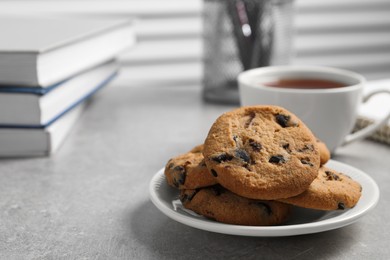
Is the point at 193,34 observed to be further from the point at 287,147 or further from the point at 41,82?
the point at 287,147

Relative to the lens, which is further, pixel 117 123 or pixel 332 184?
pixel 117 123

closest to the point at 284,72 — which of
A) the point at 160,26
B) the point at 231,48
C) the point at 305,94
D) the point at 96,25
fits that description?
the point at 305,94

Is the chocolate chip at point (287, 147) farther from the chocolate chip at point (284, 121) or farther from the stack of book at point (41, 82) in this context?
the stack of book at point (41, 82)

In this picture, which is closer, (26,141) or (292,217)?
(292,217)

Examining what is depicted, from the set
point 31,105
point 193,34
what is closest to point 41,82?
point 31,105

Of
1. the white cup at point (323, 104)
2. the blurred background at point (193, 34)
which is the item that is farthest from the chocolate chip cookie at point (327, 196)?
the blurred background at point (193, 34)

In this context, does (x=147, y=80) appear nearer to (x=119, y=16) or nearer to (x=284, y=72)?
(x=119, y=16)
